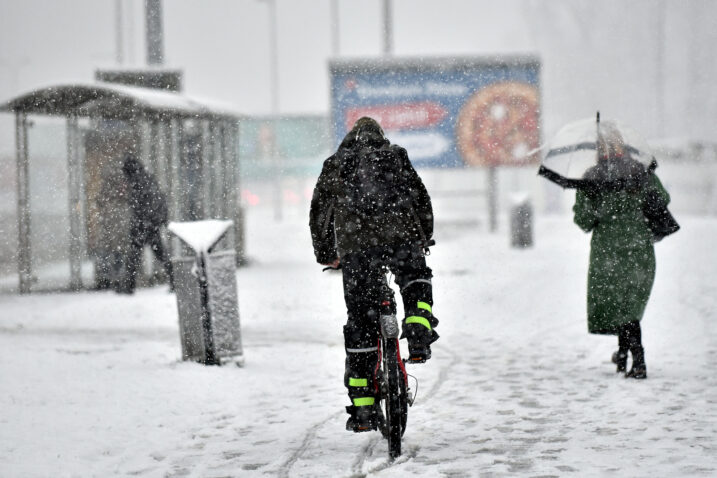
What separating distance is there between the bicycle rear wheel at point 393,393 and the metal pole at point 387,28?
16743mm

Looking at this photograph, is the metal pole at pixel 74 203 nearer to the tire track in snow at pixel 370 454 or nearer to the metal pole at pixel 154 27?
the metal pole at pixel 154 27

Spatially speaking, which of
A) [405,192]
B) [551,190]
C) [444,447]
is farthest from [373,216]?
[551,190]

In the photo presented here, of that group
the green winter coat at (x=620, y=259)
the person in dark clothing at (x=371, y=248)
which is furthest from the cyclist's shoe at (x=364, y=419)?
the green winter coat at (x=620, y=259)

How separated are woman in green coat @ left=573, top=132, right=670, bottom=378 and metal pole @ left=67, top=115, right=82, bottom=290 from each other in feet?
29.2

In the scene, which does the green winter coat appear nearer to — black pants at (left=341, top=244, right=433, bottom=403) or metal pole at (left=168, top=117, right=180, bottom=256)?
black pants at (left=341, top=244, right=433, bottom=403)

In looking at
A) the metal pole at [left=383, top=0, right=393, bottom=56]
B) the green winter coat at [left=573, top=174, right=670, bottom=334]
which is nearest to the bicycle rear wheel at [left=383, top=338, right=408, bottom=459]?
the green winter coat at [left=573, top=174, right=670, bottom=334]

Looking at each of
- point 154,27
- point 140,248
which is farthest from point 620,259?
point 154,27

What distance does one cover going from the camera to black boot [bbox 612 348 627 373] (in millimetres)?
7289

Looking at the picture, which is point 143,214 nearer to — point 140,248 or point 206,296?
point 140,248

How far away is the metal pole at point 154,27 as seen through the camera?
1560 centimetres

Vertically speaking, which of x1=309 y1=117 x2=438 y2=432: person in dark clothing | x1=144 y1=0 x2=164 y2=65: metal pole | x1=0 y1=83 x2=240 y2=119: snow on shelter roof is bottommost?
x1=309 y1=117 x2=438 y2=432: person in dark clothing

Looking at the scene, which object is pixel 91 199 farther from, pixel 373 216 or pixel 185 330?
pixel 373 216

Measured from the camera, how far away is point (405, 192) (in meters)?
5.14

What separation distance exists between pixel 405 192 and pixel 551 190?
1385 inches
